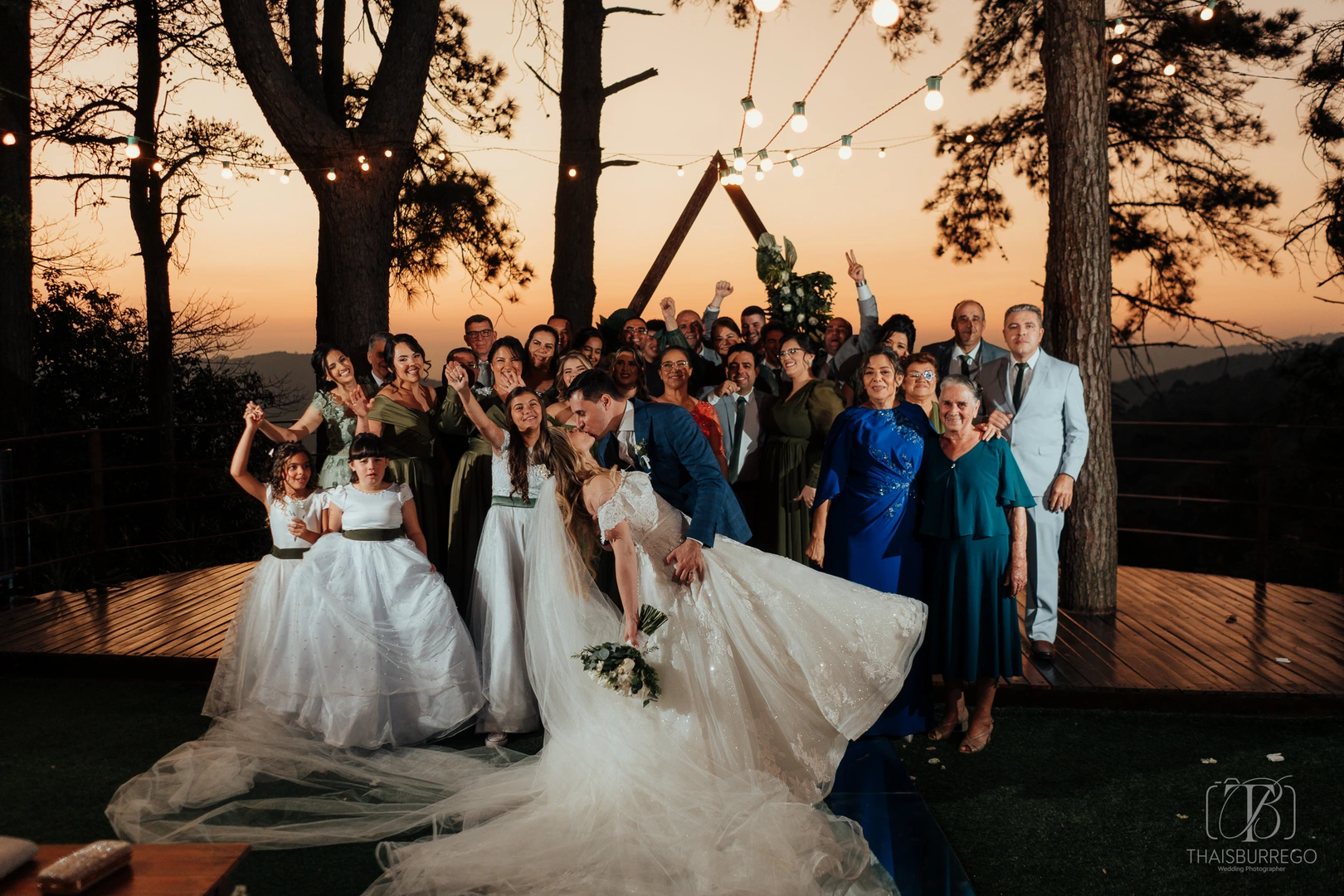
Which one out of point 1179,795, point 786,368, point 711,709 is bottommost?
point 1179,795

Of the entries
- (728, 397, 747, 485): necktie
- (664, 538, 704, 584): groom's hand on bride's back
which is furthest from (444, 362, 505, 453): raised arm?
(728, 397, 747, 485): necktie

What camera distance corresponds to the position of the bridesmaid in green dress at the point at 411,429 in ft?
14.3

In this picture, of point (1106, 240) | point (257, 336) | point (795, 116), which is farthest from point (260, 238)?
point (1106, 240)

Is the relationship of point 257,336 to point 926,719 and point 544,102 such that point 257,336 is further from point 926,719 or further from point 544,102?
point 926,719

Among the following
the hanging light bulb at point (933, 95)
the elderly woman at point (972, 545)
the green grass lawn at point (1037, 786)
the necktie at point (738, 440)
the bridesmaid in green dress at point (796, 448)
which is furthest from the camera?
the hanging light bulb at point (933, 95)

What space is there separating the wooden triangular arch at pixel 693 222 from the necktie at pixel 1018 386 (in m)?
4.78

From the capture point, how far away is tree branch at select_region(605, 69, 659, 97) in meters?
9.70

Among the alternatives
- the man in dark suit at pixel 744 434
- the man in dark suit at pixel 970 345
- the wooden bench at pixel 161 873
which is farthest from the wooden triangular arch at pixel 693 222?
the wooden bench at pixel 161 873

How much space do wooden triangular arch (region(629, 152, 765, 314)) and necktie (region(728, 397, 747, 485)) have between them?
3935 millimetres

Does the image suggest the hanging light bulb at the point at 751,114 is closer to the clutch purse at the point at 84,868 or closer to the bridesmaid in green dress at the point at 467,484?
the bridesmaid in green dress at the point at 467,484

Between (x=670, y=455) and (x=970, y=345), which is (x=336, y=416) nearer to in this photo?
(x=670, y=455)

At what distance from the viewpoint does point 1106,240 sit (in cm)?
569

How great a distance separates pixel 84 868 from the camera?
6.44ft

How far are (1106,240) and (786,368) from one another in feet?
8.30
